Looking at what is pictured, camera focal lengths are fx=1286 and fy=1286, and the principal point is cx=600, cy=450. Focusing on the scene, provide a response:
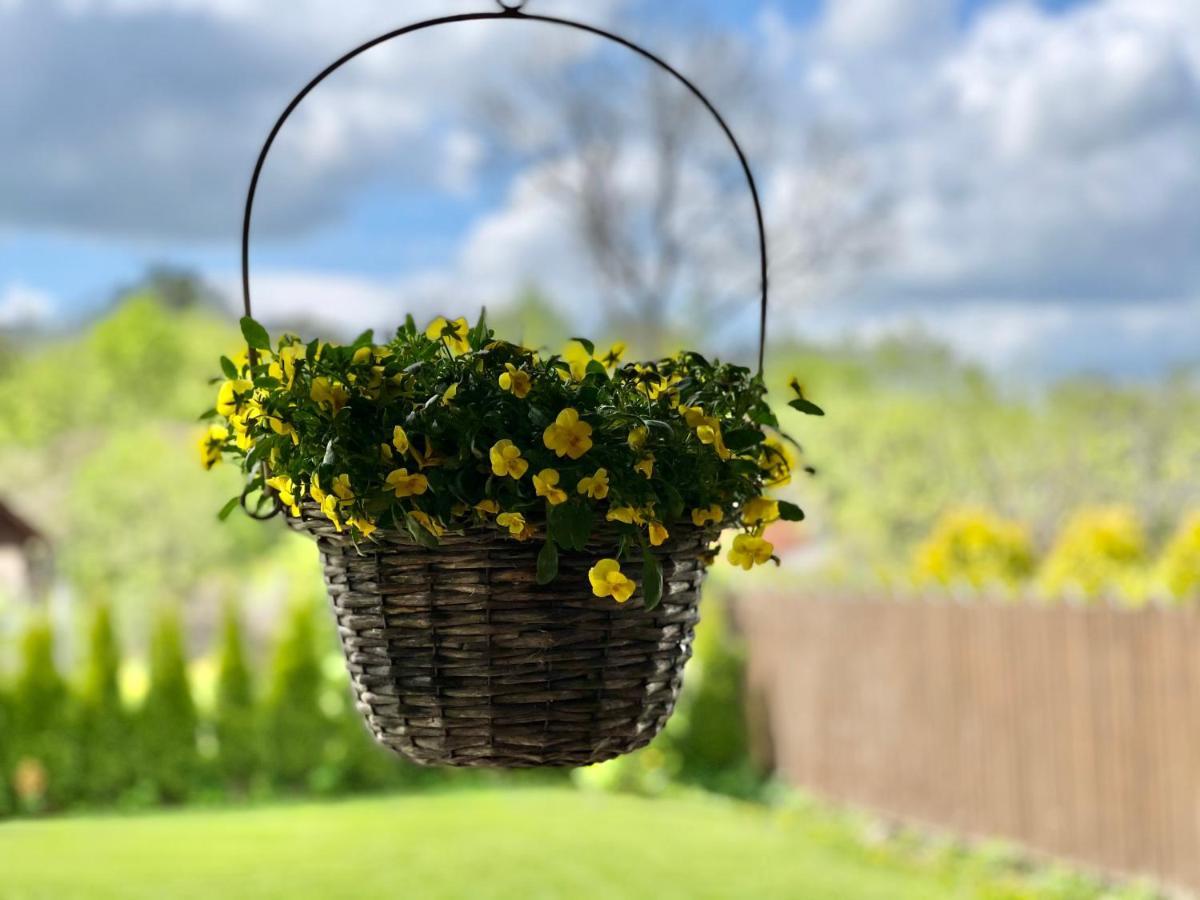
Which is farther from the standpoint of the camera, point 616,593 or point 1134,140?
point 1134,140

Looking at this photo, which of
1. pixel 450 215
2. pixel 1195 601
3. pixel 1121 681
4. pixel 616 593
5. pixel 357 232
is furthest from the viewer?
A: pixel 450 215

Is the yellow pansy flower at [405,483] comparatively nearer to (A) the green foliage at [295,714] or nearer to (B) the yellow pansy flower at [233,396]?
(B) the yellow pansy flower at [233,396]

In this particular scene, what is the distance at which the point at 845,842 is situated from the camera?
6707mm

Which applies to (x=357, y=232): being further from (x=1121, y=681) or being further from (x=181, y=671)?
(x=1121, y=681)

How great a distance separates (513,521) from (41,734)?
7.58 m

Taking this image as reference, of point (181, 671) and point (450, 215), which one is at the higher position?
point (450, 215)

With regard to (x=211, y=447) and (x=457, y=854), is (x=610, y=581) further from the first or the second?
(x=457, y=854)

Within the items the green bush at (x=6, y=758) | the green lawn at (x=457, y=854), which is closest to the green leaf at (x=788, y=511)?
the green lawn at (x=457, y=854)

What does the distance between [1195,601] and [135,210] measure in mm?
12867

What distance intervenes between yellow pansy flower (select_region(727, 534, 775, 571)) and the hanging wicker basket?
0.03 meters

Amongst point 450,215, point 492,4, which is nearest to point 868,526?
point 450,215

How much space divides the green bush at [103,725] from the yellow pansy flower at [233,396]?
7173 millimetres

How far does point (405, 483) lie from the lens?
4.10ft

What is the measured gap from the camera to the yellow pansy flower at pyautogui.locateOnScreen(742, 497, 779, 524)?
1.44 meters
